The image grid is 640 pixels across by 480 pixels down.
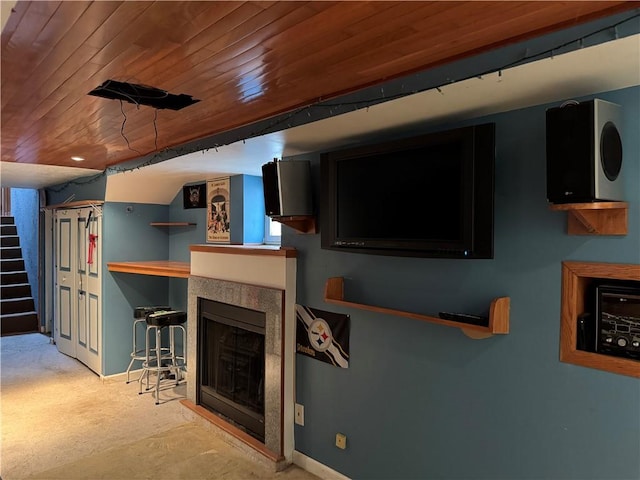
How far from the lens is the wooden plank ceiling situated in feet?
4.36

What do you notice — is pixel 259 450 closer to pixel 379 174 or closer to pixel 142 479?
pixel 142 479

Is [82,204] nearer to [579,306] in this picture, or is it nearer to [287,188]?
[287,188]

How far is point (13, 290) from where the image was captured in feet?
23.9

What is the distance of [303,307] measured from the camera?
9.73 ft

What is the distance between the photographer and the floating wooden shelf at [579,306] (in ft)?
5.38

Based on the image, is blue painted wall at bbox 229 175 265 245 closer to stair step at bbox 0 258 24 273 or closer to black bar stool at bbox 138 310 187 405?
black bar stool at bbox 138 310 187 405

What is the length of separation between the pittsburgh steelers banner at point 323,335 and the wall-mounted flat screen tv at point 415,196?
0.52 meters

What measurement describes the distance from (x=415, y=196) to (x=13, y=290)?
24.6ft

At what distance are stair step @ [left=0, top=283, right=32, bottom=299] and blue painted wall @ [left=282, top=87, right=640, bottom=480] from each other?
663 centimetres

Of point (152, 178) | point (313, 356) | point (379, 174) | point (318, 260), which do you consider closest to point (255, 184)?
point (152, 178)

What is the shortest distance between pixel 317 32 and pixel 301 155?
4.96 ft

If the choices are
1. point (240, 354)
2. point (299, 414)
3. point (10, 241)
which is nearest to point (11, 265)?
point (10, 241)

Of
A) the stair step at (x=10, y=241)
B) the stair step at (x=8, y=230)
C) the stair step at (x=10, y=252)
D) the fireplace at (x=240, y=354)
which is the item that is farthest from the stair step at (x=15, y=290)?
the fireplace at (x=240, y=354)

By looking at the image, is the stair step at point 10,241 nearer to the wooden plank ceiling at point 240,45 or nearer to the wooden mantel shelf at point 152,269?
the wooden mantel shelf at point 152,269
